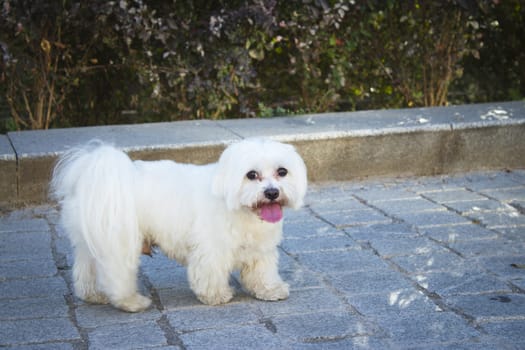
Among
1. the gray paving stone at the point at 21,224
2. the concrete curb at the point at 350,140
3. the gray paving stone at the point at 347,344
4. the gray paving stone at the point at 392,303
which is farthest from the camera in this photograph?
the concrete curb at the point at 350,140

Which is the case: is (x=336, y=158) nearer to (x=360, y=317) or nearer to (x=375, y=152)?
(x=375, y=152)

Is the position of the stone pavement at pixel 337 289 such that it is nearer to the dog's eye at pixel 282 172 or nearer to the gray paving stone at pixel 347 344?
the gray paving stone at pixel 347 344

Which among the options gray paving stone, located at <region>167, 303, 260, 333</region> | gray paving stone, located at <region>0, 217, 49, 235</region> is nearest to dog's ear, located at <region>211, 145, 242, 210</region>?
gray paving stone, located at <region>167, 303, 260, 333</region>

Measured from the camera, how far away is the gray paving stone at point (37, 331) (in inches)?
135

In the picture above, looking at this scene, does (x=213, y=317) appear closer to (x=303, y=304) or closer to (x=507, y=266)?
(x=303, y=304)

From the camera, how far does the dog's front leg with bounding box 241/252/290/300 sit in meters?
3.90

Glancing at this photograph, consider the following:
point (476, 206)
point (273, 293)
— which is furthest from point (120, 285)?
point (476, 206)

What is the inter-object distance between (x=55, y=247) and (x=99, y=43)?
9.47 ft

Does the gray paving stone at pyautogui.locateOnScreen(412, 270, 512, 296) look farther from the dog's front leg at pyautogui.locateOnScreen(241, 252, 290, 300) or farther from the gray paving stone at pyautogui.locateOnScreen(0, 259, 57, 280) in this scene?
the gray paving stone at pyautogui.locateOnScreen(0, 259, 57, 280)

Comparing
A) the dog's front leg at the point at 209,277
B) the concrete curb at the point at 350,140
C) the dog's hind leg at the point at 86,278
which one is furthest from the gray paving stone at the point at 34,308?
the concrete curb at the point at 350,140

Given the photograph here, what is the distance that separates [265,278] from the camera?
390cm

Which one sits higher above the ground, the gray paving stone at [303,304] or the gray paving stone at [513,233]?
the gray paving stone at [513,233]

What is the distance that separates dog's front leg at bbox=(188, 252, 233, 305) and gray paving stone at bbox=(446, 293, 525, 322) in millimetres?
1114

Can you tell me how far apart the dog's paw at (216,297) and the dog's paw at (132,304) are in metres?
0.28
